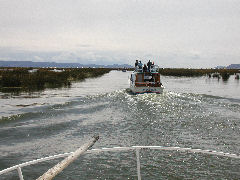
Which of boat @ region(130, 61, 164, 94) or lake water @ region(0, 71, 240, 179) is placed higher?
boat @ region(130, 61, 164, 94)

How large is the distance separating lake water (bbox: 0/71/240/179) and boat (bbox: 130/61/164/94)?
4322 mm

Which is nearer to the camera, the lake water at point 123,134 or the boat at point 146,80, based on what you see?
the lake water at point 123,134

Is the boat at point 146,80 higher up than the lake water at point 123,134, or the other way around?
the boat at point 146,80

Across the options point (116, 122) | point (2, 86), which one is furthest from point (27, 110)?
point (2, 86)

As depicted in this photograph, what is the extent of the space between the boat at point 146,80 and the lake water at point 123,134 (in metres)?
4.32

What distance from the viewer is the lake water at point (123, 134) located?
8195 mm

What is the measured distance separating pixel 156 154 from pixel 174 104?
12044 millimetres

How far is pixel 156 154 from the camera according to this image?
372 inches

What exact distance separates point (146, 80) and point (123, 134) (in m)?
17.5

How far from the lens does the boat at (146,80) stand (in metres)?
26.4

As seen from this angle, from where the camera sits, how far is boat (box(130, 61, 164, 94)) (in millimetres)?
26359

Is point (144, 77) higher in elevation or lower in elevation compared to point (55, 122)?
higher

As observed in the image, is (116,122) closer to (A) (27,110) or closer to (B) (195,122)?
(B) (195,122)

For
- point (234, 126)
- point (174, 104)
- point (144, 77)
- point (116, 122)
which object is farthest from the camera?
point (144, 77)
